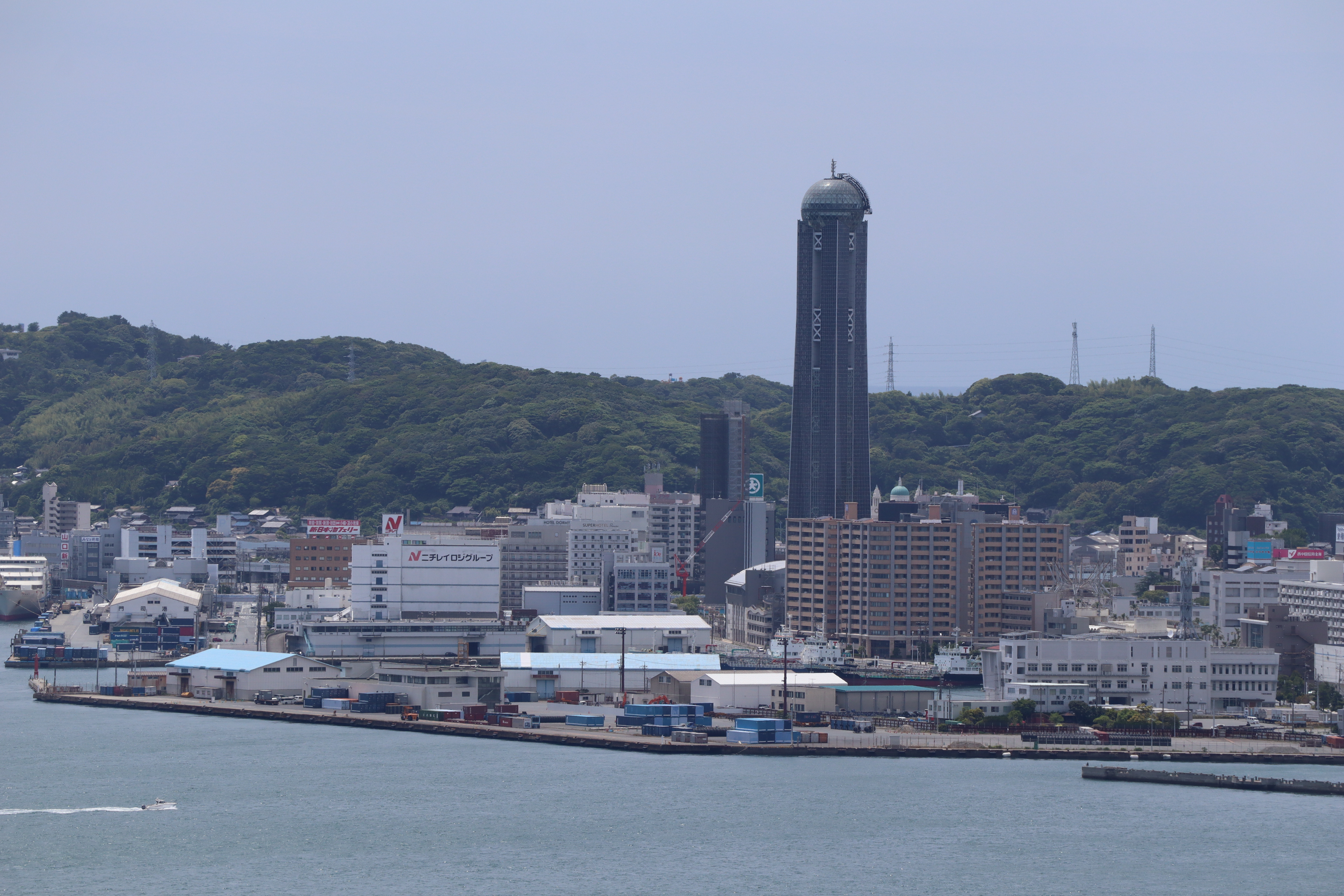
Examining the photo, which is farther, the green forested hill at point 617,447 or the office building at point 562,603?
the green forested hill at point 617,447

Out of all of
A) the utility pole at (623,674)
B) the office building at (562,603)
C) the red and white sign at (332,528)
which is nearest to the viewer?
the utility pole at (623,674)

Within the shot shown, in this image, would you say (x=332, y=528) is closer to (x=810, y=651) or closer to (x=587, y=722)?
(x=810, y=651)

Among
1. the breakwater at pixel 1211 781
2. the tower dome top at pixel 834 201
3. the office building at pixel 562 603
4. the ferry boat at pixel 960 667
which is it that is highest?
the tower dome top at pixel 834 201

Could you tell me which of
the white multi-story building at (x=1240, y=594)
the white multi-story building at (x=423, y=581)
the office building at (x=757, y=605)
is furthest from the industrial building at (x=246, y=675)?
the white multi-story building at (x=1240, y=594)

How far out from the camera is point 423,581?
92375mm

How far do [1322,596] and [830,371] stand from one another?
4419cm

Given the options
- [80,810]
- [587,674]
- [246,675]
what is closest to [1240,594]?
[587,674]

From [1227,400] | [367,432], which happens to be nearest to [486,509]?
[367,432]

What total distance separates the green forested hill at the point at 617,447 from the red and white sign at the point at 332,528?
34.4 metres

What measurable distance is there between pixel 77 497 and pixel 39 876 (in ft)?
433

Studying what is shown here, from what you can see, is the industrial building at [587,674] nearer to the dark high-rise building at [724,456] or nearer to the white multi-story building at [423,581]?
A: the white multi-story building at [423,581]

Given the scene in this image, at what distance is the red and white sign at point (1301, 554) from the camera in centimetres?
10512

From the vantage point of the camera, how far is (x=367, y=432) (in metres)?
178

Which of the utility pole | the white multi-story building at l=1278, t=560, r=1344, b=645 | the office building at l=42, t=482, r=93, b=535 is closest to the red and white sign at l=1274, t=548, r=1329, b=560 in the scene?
the white multi-story building at l=1278, t=560, r=1344, b=645
